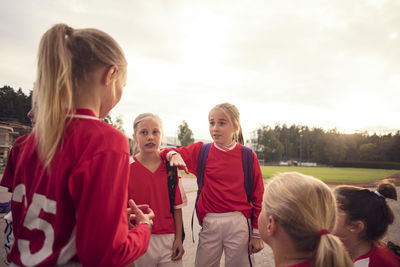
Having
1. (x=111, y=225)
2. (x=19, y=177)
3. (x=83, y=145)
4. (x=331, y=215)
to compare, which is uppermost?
(x=83, y=145)

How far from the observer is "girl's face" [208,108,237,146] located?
3035 millimetres

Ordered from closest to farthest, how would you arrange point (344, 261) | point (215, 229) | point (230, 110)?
point (344, 261)
point (215, 229)
point (230, 110)

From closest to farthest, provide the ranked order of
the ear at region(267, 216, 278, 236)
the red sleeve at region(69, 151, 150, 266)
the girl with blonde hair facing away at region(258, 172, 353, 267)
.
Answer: the red sleeve at region(69, 151, 150, 266), the girl with blonde hair facing away at region(258, 172, 353, 267), the ear at region(267, 216, 278, 236)

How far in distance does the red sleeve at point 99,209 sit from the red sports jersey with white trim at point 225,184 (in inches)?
66.6

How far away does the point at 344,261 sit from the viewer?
1306 millimetres

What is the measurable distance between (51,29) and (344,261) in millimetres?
1959

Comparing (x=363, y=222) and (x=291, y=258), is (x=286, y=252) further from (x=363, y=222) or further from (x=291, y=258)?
(x=363, y=222)

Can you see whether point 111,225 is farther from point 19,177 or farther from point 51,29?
point 51,29

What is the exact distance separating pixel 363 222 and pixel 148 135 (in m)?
2.38

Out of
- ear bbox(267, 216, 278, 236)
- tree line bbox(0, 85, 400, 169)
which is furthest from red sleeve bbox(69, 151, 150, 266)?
tree line bbox(0, 85, 400, 169)

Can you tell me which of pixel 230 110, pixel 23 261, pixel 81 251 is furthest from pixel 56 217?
pixel 230 110

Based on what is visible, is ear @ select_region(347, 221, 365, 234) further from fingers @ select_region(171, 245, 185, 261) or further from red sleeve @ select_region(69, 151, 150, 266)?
red sleeve @ select_region(69, 151, 150, 266)

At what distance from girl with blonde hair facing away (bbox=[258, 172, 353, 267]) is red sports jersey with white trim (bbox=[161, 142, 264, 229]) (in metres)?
1.17

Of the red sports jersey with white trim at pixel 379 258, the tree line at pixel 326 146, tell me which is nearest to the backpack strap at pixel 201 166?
the red sports jersey with white trim at pixel 379 258
